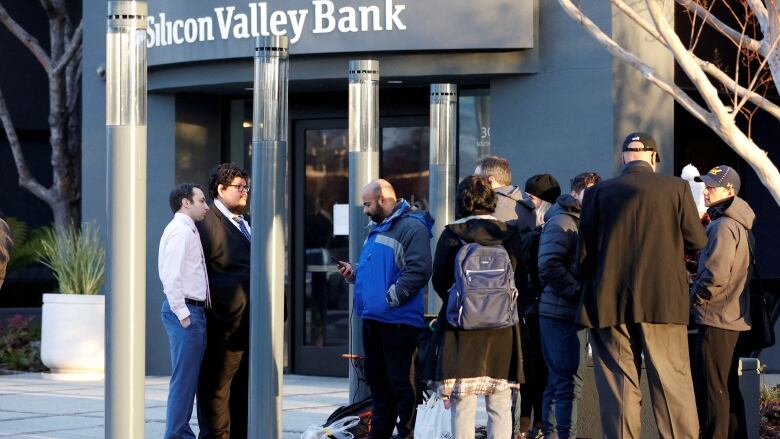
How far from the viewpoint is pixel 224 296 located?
894cm

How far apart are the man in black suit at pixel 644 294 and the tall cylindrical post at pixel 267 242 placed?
80.9 inches

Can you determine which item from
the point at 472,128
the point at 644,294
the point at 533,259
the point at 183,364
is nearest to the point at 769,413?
the point at 533,259

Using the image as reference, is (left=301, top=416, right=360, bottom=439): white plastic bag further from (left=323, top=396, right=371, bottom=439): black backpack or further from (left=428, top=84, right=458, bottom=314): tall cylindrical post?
(left=428, top=84, right=458, bottom=314): tall cylindrical post

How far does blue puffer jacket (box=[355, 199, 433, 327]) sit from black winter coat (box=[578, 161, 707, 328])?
1410mm

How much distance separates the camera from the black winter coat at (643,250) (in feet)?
24.4

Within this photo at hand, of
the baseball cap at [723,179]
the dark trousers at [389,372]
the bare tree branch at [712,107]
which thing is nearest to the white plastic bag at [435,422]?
the dark trousers at [389,372]

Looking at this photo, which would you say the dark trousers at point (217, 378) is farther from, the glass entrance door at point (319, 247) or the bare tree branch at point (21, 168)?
the bare tree branch at point (21, 168)

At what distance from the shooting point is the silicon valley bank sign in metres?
12.8

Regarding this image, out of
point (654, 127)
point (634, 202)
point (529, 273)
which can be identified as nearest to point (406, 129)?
point (654, 127)

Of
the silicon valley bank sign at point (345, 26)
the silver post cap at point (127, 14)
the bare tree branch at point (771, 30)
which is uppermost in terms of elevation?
the silicon valley bank sign at point (345, 26)

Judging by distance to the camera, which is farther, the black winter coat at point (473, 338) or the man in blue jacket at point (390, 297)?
the man in blue jacket at point (390, 297)

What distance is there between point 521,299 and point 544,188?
4.40 ft

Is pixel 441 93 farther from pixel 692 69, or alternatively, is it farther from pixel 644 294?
pixel 644 294

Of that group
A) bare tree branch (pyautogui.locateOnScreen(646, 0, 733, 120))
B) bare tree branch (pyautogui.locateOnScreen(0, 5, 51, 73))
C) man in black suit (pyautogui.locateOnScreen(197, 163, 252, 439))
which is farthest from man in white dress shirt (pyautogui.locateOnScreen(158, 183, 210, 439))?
bare tree branch (pyautogui.locateOnScreen(0, 5, 51, 73))
